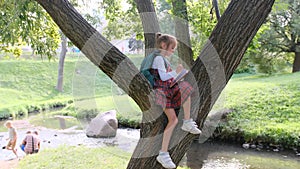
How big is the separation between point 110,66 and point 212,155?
18.2 feet

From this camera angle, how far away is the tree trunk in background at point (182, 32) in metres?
3.73

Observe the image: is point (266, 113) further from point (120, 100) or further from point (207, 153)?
point (120, 100)

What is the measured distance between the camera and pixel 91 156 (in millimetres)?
6379

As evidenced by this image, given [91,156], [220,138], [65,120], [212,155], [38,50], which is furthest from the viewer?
[65,120]

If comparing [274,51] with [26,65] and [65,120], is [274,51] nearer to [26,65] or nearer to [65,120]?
[65,120]

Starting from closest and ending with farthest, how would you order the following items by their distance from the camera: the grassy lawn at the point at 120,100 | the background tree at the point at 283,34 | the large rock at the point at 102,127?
the grassy lawn at the point at 120,100
the large rock at the point at 102,127
the background tree at the point at 283,34

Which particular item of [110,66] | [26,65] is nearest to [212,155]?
[110,66]

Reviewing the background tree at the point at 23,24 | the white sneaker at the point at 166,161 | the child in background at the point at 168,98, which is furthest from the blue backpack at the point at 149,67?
the background tree at the point at 23,24

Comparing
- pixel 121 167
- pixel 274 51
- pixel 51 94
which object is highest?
pixel 274 51

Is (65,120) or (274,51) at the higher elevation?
(274,51)

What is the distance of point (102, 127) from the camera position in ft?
29.4

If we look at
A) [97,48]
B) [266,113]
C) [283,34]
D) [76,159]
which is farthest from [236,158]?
[283,34]

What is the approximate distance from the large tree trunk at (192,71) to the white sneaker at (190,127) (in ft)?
0.22

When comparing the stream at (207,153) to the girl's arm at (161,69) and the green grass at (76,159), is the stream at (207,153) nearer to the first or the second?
the green grass at (76,159)
